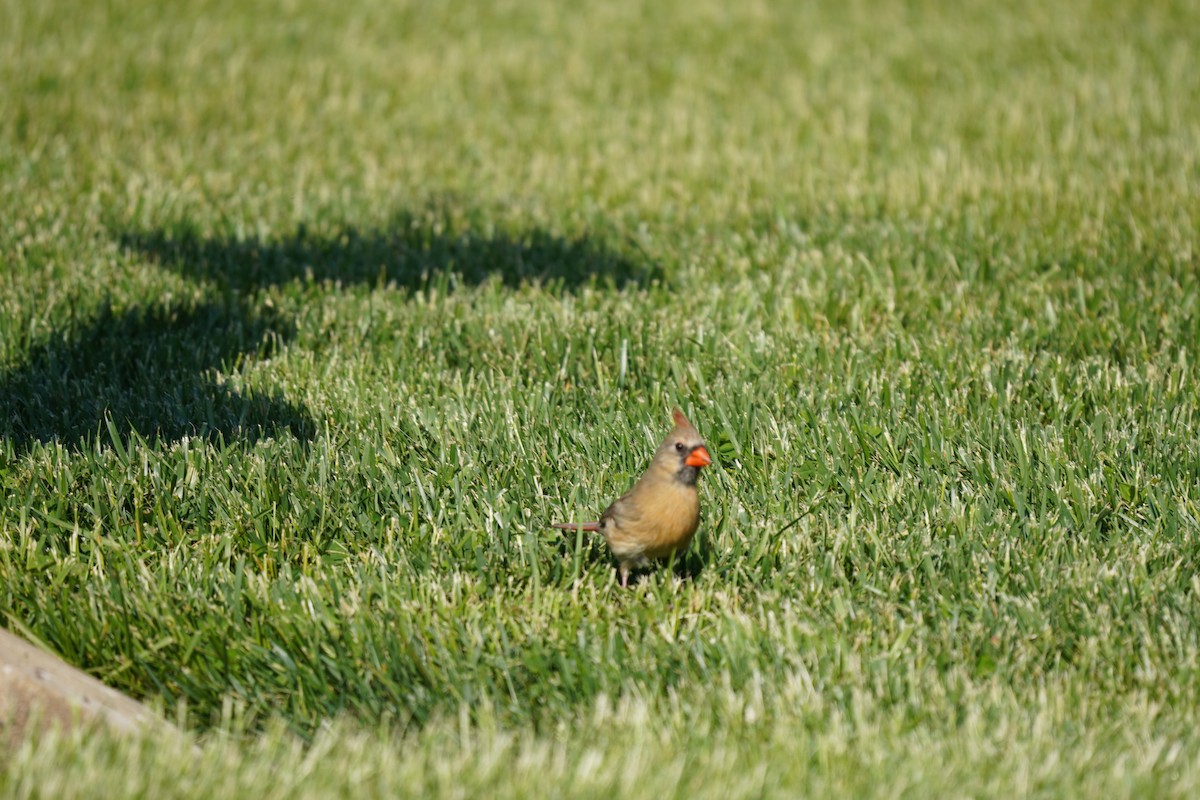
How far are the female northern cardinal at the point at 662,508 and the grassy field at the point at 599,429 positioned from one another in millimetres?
191

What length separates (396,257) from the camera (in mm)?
6754

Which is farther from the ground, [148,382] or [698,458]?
[698,458]

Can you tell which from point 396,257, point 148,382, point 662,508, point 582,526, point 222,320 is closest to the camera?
point 662,508

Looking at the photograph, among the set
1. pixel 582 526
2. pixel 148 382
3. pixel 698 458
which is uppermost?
pixel 698 458

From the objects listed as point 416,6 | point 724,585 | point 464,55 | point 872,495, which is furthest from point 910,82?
point 724,585

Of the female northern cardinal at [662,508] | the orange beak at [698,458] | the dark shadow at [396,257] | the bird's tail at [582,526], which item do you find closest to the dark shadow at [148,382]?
the dark shadow at [396,257]

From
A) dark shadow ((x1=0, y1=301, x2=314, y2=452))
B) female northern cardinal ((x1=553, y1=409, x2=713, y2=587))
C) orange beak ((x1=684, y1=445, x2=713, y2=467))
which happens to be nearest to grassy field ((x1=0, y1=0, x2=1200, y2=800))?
→ dark shadow ((x1=0, y1=301, x2=314, y2=452))

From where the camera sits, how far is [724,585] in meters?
4.00

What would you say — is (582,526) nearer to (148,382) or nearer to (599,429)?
(599,429)

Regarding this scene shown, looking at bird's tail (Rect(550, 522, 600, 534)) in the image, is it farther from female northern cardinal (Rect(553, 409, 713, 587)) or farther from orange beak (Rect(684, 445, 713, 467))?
orange beak (Rect(684, 445, 713, 467))

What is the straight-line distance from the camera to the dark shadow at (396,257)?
6461 mm

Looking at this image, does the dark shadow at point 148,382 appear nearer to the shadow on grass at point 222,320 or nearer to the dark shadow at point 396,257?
the shadow on grass at point 222,320

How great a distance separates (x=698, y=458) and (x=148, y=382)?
2.61 meters

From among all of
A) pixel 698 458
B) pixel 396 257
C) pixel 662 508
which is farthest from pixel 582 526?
pixel 396 257
